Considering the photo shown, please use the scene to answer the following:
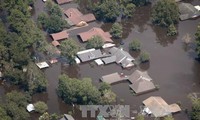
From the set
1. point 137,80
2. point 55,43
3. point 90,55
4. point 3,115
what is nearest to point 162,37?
point 90,55

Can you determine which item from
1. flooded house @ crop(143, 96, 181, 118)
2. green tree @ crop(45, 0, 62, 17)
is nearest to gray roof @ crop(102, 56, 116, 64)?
flooded house @ crop(143, 96, 181, 118)

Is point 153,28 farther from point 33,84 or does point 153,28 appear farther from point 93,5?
point 33,84

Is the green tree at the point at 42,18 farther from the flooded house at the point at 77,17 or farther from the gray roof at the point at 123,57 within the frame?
the gray roof at the point at 123,57

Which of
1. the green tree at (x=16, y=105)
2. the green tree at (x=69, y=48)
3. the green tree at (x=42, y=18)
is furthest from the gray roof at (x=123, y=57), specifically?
the green tree at (x=16, y=105)

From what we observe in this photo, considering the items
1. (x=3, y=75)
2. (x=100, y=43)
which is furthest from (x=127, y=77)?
(x=3, y=75)

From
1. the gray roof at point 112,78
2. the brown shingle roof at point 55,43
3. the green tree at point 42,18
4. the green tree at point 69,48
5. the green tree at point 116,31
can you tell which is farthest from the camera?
the green tree at point 42,18

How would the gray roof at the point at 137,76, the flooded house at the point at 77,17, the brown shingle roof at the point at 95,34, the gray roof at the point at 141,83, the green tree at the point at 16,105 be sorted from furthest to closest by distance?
the flooded house at the point at 77,17 → the brown shingle roof at the point at 95,34 → the gray roof at the point at 137,76 → the gray roof at the point at 141,83 → the green tree at the point at 16,105
